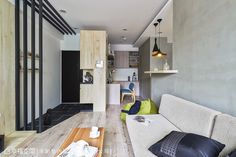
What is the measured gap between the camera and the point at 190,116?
73.9 inches

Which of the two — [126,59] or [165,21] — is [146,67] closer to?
[126,59]

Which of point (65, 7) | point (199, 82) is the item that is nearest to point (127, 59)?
point (65, 7)

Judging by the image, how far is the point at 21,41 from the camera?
3.13 meters

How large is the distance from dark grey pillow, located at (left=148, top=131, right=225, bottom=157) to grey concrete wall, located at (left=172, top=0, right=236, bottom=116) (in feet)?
1.80

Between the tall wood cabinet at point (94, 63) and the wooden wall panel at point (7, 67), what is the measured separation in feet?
6.86

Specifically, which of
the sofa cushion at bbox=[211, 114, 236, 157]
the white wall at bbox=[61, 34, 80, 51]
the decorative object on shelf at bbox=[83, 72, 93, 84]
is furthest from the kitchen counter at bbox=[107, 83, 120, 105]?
the sofa cushion at bbox=[211, 114, 236, 157]

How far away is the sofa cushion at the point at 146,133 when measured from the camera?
62.6 inches

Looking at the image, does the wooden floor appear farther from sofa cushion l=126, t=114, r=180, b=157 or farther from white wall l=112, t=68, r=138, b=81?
white wall l=112, t=68, r=138, b=81

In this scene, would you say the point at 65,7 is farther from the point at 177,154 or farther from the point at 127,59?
the point at 127,59

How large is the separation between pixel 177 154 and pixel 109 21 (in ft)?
13.3

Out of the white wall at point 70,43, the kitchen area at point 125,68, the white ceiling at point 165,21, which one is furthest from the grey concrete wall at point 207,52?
the kitchen area at point 125,68

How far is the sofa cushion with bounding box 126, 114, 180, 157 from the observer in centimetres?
159

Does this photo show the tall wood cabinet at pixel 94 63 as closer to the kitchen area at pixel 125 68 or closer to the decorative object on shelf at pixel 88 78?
the decorative object on shelf at pixel 88 78

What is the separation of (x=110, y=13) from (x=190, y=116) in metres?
3.12
